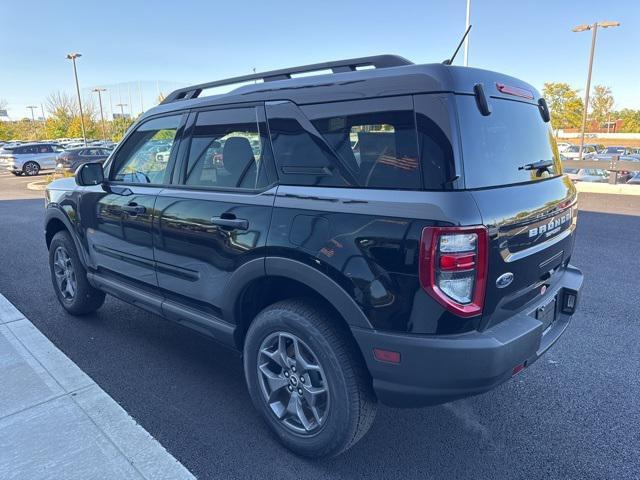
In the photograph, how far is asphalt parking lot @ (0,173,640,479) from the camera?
2.38 metres

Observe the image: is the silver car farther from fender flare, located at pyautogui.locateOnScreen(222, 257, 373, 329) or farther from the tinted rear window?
the tinted rear window

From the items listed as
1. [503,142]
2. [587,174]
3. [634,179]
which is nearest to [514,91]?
[503,142]

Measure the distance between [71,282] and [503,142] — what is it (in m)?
4.02

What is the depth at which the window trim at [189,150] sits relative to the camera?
256cm

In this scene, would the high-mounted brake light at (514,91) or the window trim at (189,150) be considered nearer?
the high-mounted brake light at (514,91)

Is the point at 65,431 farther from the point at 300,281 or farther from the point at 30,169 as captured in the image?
the point at 30,169

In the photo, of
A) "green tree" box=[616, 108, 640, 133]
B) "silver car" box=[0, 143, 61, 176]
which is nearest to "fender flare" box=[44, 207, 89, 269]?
"silver car" box=[0, 143, 61, 176]

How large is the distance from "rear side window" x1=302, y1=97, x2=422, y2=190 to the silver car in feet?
90.2

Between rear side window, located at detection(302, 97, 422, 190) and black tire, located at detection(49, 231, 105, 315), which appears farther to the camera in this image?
black tire, located at detection(49, 231, 105, 315)

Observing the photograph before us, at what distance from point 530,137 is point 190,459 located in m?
2.57

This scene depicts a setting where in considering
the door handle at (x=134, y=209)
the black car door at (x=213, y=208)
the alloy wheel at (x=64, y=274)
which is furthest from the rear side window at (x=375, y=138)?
the alloy wheel at (x=64, y=274)

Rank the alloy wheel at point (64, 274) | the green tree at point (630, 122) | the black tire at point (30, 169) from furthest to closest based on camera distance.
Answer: the green tree at point (630, 122), the black tire at point (30, 169), the alloy wheel at point (64, 274)

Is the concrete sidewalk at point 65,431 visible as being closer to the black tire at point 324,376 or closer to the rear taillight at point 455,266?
the black tire at point 324,376

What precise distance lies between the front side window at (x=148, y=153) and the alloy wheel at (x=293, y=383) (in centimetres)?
153
